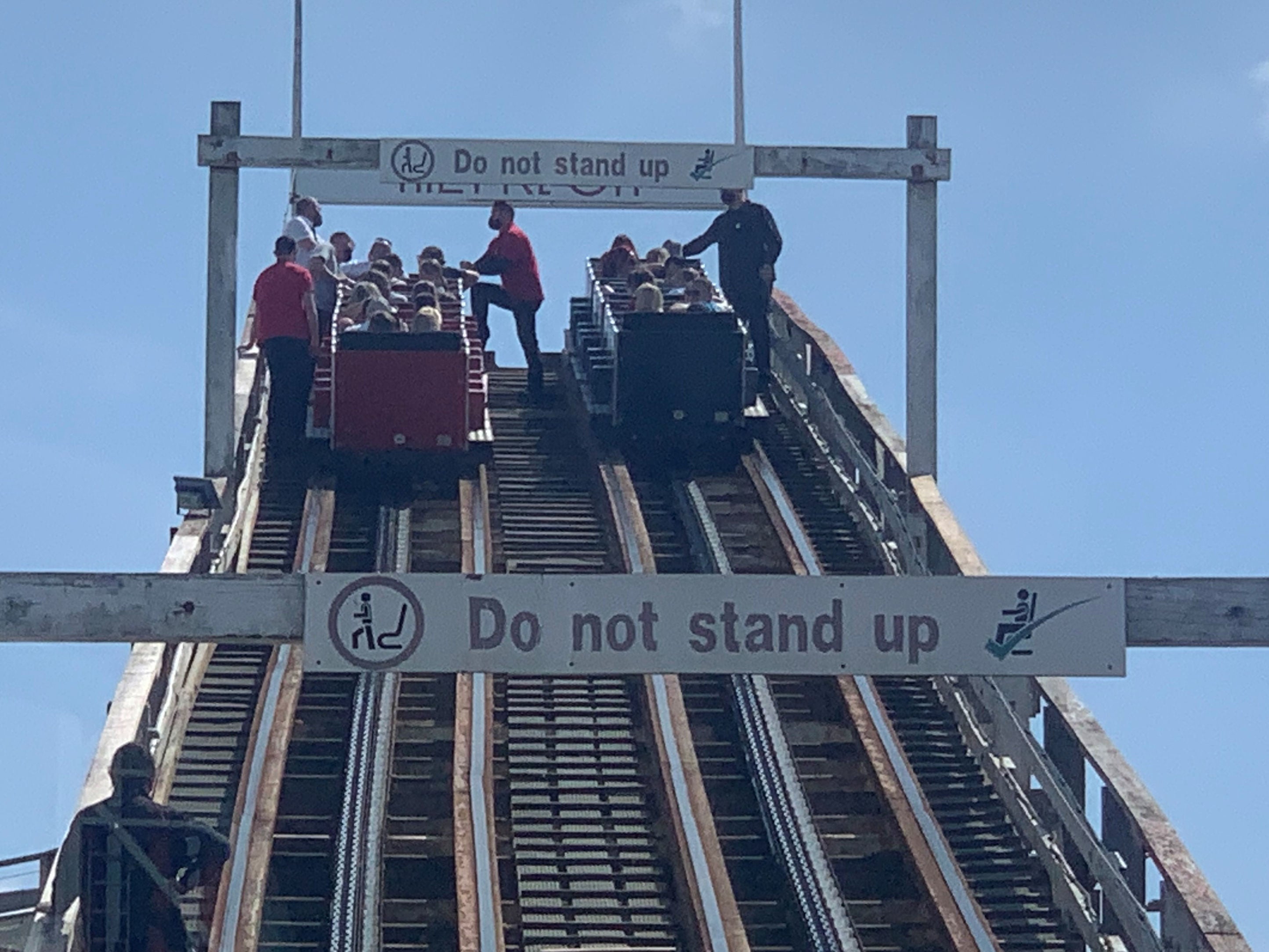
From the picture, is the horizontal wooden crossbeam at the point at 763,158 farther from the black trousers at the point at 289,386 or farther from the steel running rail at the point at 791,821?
the steel running rail at the point at 791,821

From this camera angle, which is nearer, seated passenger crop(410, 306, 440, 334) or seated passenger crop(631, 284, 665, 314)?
seated passenger crop(410, 306, 440, 334)

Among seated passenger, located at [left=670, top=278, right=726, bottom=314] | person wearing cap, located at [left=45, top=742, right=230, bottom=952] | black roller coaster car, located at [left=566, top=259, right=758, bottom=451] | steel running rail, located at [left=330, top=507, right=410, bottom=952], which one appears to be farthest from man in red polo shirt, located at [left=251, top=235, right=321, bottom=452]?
person wearing cap, located at [left=45, top=742, right=230, bottom=952]

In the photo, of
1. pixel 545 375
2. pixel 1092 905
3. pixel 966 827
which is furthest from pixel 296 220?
pixel 1092 905

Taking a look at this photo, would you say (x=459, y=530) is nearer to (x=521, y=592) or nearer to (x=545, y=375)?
(x=545, y=375)

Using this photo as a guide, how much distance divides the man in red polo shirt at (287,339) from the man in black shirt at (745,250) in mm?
3868

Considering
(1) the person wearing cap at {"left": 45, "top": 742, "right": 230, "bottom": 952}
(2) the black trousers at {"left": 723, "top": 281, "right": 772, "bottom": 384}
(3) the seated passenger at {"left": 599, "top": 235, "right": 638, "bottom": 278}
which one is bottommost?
(1) the person wearing cap at {"left": 45, "top": 742, "right": 230, "bottom": 952}

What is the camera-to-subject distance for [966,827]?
1402cm

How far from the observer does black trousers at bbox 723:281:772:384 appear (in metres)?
22.1

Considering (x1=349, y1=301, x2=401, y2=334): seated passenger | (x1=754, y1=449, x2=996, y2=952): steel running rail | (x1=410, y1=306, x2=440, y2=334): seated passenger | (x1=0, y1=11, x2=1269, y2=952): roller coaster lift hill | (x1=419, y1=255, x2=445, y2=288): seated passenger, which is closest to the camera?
(x1=0, y1=11, x2=1269, y2=952): roller coaster lift hill

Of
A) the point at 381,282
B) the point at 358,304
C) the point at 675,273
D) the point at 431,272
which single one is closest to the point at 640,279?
A: the point at 675,273

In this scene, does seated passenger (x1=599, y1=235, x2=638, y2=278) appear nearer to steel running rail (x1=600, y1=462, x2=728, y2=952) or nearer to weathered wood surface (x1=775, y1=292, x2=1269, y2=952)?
steel running rail (x1=600, y1=462, x2=728, y2=952)

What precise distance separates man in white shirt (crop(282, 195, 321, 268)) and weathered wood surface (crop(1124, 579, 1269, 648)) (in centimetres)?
1359

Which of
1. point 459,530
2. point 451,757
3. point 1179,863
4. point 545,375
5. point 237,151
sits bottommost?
point 1179,863

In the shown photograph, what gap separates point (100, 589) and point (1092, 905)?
554 cm
